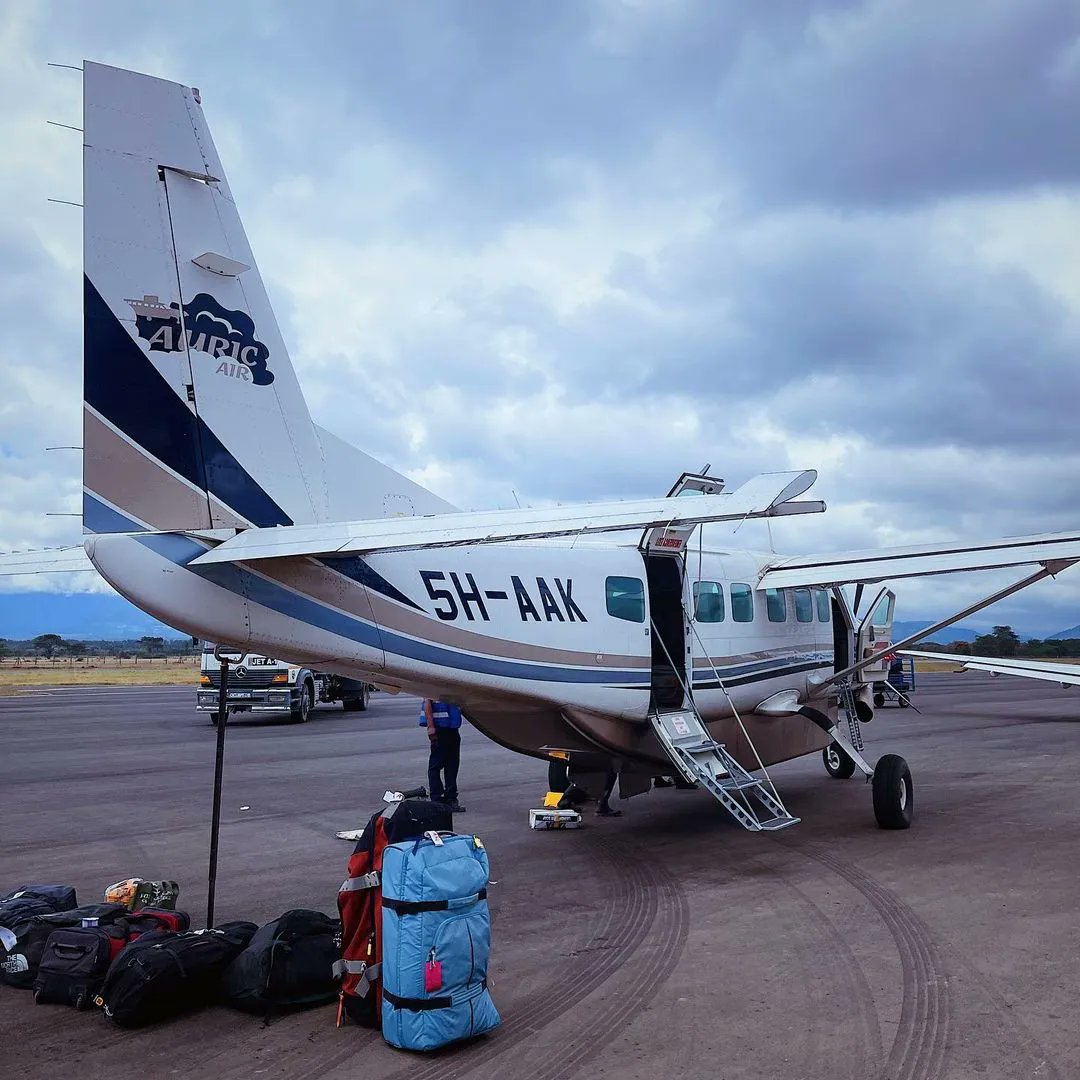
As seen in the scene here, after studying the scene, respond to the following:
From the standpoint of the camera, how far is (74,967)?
5.18 metres

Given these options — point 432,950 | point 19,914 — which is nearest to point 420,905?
point 432,950

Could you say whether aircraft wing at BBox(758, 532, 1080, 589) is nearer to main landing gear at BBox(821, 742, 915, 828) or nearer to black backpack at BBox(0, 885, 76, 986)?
main landing gear at BBox(821, 742, 915, 828)

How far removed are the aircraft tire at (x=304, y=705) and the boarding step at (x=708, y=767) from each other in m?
18.5

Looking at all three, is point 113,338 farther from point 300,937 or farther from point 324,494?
point 300,937

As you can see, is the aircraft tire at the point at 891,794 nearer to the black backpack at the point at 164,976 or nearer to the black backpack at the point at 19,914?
the black backpack at the point at 164,976

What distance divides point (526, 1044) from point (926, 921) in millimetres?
3469

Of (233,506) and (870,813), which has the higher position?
(233,506)

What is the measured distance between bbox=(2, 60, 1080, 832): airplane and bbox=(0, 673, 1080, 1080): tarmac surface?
4.14 feet

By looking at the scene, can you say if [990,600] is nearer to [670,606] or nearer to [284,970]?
[670,606]

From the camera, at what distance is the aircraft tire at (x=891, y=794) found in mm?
9734

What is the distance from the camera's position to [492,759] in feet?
55.7

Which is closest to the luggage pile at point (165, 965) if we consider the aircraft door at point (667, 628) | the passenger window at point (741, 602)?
the aircraft door at point (667, 628)

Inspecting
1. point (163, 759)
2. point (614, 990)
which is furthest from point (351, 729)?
point (614, 990)

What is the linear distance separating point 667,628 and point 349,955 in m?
5.11
